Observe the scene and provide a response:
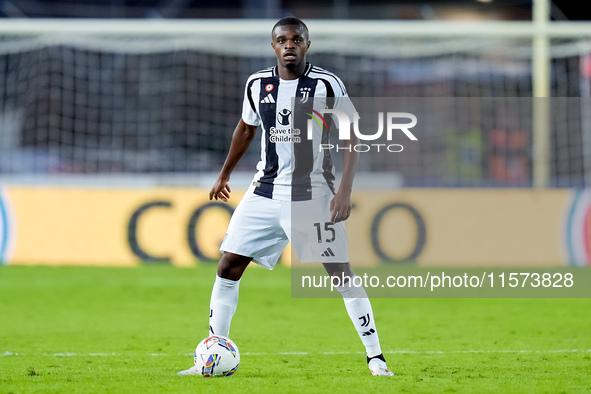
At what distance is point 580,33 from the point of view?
1195 centimetres

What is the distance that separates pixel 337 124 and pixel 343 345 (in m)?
1.89

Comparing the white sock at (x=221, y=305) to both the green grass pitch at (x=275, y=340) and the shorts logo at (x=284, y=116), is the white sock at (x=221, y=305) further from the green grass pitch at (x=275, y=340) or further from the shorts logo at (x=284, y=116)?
the shorts logo at (x=284, y=116)

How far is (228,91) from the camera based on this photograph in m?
15.1

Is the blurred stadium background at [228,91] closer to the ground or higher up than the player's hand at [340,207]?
higher up

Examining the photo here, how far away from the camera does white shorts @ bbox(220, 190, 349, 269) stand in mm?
4703

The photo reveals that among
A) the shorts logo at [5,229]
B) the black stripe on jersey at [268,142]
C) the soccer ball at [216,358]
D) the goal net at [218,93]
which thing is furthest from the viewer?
the goal net at [218,93]

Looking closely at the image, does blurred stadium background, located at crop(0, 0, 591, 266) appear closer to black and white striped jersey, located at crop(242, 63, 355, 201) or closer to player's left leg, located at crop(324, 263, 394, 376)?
black and white striped jersey, located at crop(242, 63, 355, 201)

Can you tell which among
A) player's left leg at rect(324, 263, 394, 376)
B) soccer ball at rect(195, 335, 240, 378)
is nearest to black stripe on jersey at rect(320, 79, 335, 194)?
player's left leg at rect(324, 263, 394, 376)

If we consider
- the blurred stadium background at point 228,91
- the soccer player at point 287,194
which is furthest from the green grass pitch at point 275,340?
the blurred stadium background at point 228,91

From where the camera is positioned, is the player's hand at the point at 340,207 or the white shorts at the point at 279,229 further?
the white shorts at the point at 279,229

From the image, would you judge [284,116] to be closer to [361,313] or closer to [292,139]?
[292,139]

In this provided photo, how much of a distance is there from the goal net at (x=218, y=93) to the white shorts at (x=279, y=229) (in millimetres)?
7383

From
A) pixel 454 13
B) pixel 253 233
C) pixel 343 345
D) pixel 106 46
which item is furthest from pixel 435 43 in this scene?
pixel 454 13

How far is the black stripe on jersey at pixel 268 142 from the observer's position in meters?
4.83
